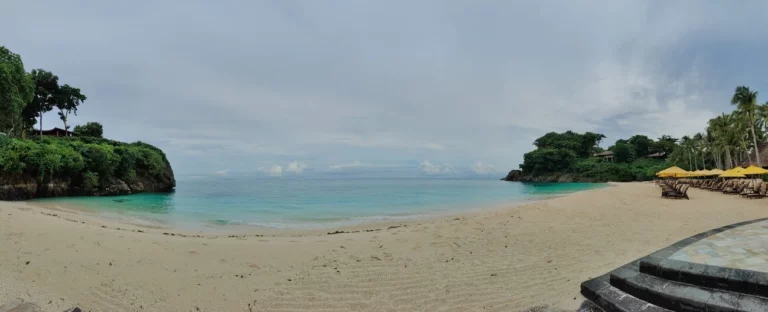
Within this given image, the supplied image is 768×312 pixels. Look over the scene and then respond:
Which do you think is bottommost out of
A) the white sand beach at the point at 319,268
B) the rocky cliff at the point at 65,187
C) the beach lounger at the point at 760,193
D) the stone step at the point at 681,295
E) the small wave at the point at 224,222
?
the small wave at the point at 224,222

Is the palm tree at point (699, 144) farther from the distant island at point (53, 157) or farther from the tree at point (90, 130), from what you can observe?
the tree at point (90, 130)

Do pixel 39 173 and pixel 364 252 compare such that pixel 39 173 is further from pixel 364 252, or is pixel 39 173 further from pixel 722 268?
pixel 722 268

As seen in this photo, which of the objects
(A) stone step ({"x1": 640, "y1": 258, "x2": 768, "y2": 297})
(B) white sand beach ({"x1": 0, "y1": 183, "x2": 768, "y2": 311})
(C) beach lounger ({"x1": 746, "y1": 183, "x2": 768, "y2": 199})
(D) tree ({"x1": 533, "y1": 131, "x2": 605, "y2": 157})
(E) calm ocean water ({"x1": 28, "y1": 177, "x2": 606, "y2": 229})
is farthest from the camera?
(D) tree ({"x1": 533, "y1": 131, "x2": 605, "y2": 157})

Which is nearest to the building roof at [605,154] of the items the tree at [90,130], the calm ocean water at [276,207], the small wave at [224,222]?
the calm ocean water at [276,207]

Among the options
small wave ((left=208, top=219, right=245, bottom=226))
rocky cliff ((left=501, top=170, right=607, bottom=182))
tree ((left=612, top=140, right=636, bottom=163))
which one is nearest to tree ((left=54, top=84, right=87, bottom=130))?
small wave ((left=208, top=219, right=245, bottom=226))

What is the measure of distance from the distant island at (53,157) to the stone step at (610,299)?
3200 cm

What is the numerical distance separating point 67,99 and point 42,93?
2.64 metres

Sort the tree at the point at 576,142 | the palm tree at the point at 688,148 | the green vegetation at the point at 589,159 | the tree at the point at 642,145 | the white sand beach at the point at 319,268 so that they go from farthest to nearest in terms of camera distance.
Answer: the tree at the point at 576,142
the tree at the point at 642,145
the green vegetation at the point at 589,159
the palm tree at the point at 688,148
the white sand beach at the point at 319,268

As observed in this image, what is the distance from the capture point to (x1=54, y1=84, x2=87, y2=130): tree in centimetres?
4297

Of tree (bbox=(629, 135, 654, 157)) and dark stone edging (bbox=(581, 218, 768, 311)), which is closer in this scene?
dark stone edging (bbox=(581, 218, 768, 311))

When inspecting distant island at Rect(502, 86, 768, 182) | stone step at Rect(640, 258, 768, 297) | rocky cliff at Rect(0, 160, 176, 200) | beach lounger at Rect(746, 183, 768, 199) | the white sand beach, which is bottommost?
the white sand beach

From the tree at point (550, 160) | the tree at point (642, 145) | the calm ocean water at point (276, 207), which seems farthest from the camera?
the tree at point (642, 145)

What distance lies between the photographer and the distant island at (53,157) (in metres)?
24.1

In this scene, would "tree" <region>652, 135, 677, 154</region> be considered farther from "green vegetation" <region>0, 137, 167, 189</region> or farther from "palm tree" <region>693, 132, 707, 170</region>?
"green vegetation" <region>0, 137, 167, 189</region>
